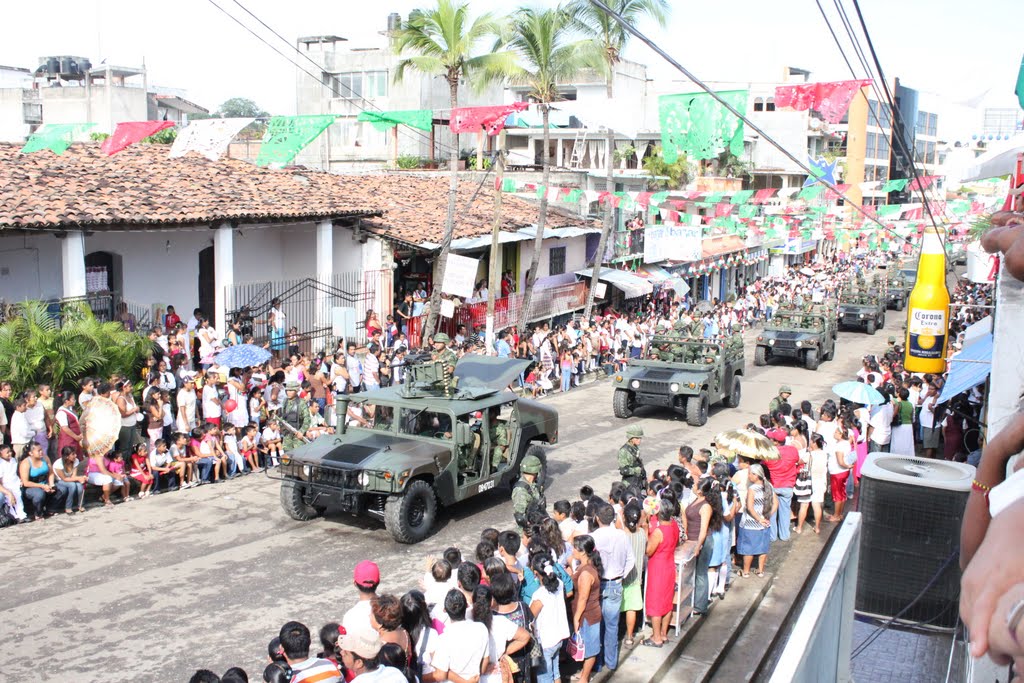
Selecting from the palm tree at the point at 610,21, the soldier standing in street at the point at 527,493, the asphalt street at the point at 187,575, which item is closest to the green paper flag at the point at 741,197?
the palm tree at the point at 610,21

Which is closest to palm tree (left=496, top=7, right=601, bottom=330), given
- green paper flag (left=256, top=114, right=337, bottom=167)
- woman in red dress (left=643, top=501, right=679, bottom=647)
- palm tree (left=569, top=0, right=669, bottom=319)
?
palm tree (left=569, top=0, right=669, bottom=319)

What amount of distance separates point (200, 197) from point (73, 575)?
32.0 ft

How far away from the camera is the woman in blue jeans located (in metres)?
11.5

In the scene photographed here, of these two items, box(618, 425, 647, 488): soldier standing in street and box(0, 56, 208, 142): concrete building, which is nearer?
box(618, 425, 647, 488): soldier standing in street

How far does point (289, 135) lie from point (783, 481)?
10.8 m

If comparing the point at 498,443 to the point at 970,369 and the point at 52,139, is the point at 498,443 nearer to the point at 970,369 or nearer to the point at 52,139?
the point at 970,369

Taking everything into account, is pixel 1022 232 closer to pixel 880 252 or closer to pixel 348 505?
pixel 348 505

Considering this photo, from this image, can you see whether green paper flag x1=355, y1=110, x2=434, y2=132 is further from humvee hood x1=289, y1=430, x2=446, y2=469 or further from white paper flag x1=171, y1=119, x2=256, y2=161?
humvee hood x1=289, y1=430, x2=446, y2=469

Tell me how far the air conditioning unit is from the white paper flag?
11.5 meters

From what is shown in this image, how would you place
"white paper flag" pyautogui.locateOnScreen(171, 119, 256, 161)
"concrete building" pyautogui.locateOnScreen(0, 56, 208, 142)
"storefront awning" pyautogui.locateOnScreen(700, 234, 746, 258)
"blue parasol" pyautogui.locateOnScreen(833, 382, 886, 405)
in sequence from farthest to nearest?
"storefront awning" pyautogui.locateOnScreen(700, 234, 746, 258) < "concrete building" pyautogui.locateOnScreen(0, 56, 208, 142) < "white paper flag" pyautogui.locateOnScreen(171, 119, 256, 161) < "blue parasol" pyautogui.locateOnScreen(833, 382, 886, 405)

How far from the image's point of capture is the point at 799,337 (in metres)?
24.6

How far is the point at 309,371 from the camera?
1609 cm

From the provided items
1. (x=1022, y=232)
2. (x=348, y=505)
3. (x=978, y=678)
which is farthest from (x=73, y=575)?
(x=1022, y=232)

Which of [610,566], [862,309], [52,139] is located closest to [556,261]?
[862,309]
